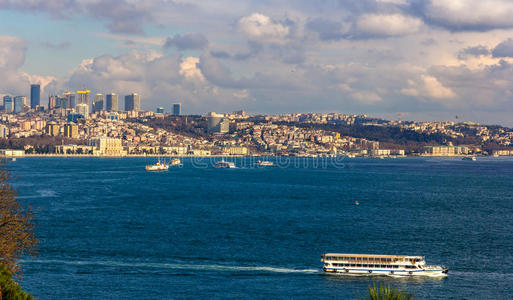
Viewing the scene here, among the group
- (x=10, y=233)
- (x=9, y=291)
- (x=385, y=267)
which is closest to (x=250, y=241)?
(x=385, y=267)

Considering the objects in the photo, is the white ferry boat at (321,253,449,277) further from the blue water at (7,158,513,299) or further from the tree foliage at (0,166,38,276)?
the tree foliage at (0,166,38,276)

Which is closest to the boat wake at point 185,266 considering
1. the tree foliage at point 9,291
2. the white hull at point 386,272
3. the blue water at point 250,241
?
the blue water at point 250,241

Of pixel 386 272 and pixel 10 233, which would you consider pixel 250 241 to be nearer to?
pixel 386 272

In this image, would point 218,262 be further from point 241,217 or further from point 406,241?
point 241,217

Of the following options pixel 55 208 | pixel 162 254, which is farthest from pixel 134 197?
pixel 162 254

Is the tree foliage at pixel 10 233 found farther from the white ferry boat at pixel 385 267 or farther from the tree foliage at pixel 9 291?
the white ferry boat at pixel 385 267

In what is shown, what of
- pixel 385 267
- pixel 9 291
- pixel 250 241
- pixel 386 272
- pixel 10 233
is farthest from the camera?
pixel 250 241
